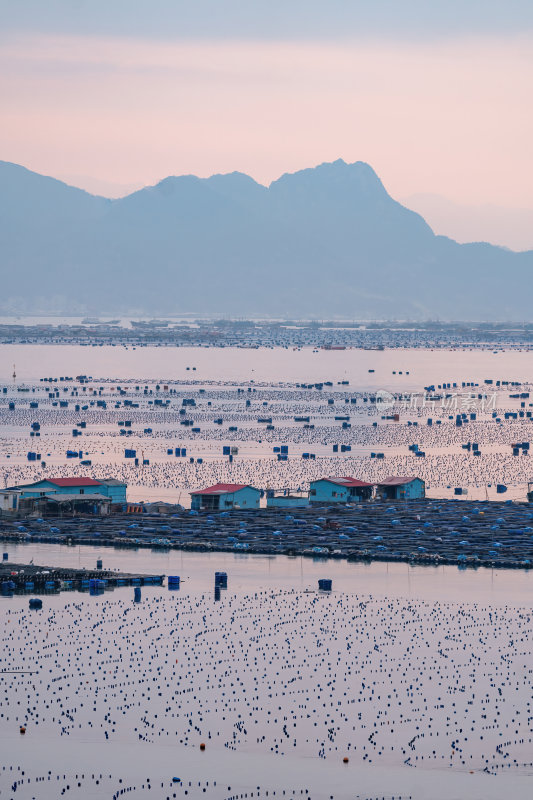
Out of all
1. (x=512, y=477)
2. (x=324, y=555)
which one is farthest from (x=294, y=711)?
(x=512, y=477)

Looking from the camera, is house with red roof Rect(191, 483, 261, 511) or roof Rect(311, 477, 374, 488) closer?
house with red roof Rect(191, 483, 261, 511)

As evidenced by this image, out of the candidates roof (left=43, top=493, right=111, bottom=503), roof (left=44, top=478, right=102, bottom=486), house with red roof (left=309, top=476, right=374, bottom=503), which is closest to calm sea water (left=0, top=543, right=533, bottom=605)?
roof (left=43, top=493, right=111, bottom=503)

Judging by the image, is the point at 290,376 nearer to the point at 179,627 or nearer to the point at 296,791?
the point at 179,627

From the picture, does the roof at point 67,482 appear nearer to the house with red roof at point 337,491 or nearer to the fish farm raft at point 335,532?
the fish farm raft at point 335,532

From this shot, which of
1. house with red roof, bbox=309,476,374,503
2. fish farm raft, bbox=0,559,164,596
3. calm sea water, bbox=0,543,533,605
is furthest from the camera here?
house with red roof, bbox=309,476,374,503

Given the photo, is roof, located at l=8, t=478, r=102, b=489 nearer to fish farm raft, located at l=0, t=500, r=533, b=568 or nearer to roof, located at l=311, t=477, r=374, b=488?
fish farm raft, located at l=0, t=500, r=533, b=568

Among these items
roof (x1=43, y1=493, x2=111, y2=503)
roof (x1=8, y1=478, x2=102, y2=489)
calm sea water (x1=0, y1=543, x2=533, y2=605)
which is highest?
roof (x1=8, y1=478, x2=102, y2=489)
